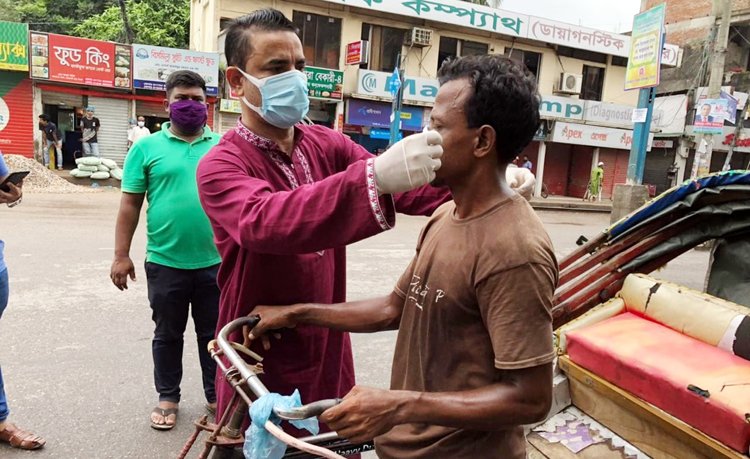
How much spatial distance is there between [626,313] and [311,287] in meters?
1.90

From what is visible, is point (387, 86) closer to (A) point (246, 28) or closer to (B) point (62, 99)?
(B) point (62, 99)

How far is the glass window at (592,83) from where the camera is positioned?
2333cm

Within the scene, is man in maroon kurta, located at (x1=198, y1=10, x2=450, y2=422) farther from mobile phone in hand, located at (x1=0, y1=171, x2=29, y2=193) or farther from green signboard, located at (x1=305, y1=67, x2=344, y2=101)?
green signboard, located at (x1=305, y1=67, x2=344, y2=101)

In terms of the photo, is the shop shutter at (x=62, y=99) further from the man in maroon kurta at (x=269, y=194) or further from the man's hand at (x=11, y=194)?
the man in maroon kurta at (x=269, y=194)

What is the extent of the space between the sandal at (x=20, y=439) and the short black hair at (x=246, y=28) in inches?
89.9

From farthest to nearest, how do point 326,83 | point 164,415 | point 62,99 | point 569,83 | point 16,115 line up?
point 569,83 → point 326,83 → point 62,99 → point 16,115 → point 164,415

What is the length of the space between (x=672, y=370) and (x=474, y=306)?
1.48 metres

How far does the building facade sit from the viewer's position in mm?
18391

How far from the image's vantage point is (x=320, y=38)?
18.6 metres

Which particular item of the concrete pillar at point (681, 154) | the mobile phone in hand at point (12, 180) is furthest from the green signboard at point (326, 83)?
the mobile phone in hand at point (12, 180)

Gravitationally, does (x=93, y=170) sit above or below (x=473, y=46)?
below

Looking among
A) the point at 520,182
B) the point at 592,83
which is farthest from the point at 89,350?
the point at 592,83

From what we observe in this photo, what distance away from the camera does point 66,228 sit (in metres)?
8.65

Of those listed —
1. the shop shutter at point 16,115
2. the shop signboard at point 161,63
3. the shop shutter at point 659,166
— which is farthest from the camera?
the shop shutter at point 659,166
